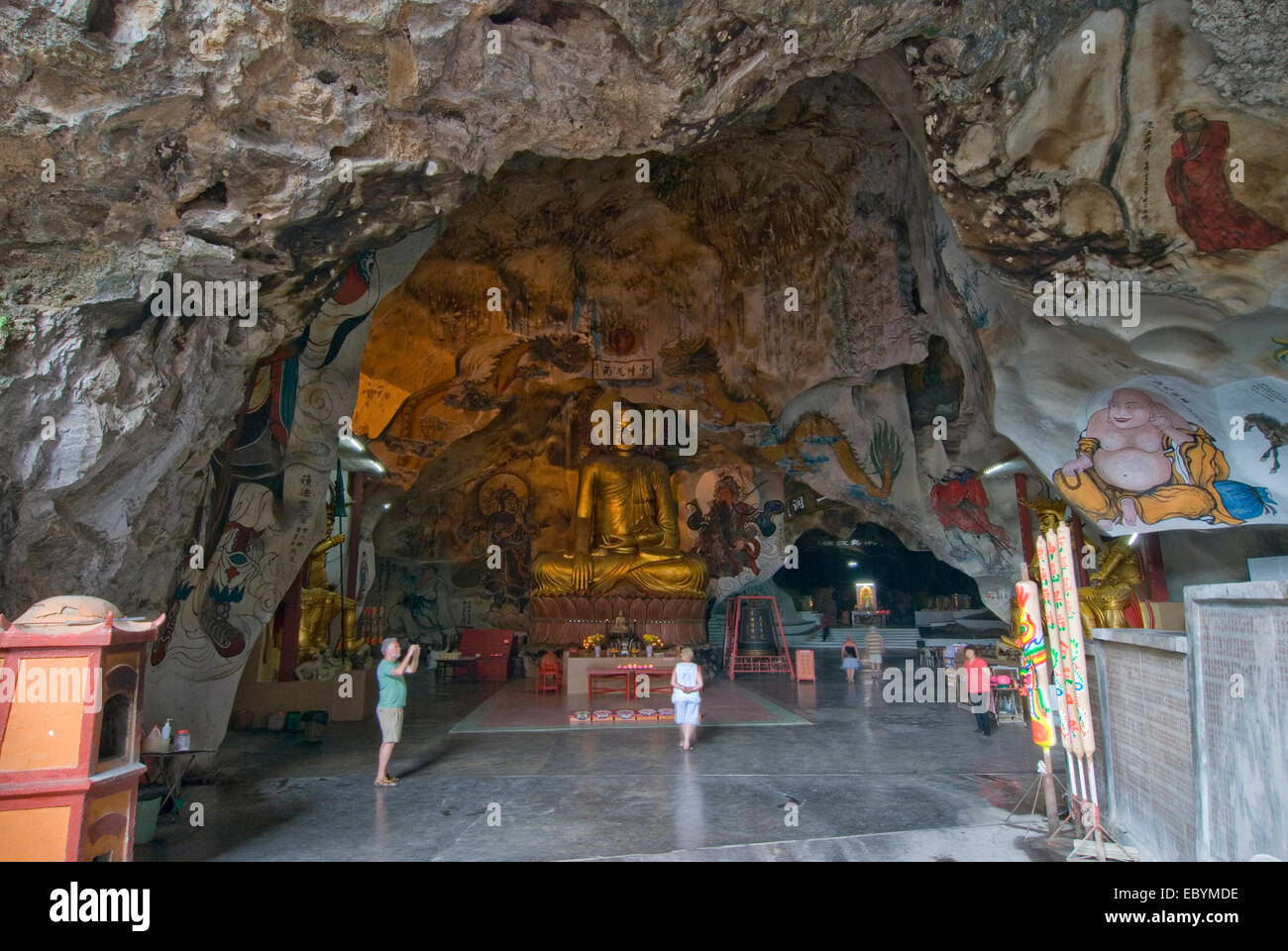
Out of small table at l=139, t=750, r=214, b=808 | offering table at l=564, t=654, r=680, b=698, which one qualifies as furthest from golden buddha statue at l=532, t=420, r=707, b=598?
small table at l=139, t=750, r=214, b=808

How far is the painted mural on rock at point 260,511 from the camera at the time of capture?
239 inches

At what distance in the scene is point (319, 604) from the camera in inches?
434

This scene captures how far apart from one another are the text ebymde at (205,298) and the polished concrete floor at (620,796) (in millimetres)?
2934

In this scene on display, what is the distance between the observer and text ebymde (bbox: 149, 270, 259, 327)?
4.55 m

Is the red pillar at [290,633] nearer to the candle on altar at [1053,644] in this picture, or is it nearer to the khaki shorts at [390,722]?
the khaki shorts at [390,722]

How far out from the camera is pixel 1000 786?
207 inches

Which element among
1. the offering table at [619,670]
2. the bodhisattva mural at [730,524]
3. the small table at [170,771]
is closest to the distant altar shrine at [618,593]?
the bodhisattva mural at [730,524]

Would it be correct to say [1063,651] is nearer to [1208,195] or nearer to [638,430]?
[1208,195]

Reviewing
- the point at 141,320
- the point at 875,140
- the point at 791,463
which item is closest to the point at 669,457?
the point at 791,463

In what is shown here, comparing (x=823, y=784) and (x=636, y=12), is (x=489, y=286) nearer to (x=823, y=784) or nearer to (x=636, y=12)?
(x=636, y=12)

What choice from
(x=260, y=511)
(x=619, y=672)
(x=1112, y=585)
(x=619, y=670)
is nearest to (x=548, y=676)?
(x=619, y=670)

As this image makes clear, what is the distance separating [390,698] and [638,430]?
944cm

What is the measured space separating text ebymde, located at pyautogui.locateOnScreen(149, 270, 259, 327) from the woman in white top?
412 centimetres

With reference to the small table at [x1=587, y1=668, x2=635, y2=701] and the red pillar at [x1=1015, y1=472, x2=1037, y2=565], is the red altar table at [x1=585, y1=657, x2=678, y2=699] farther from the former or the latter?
the red pillar at [x1=1015, y1=472, x2=1037, y2=565]
